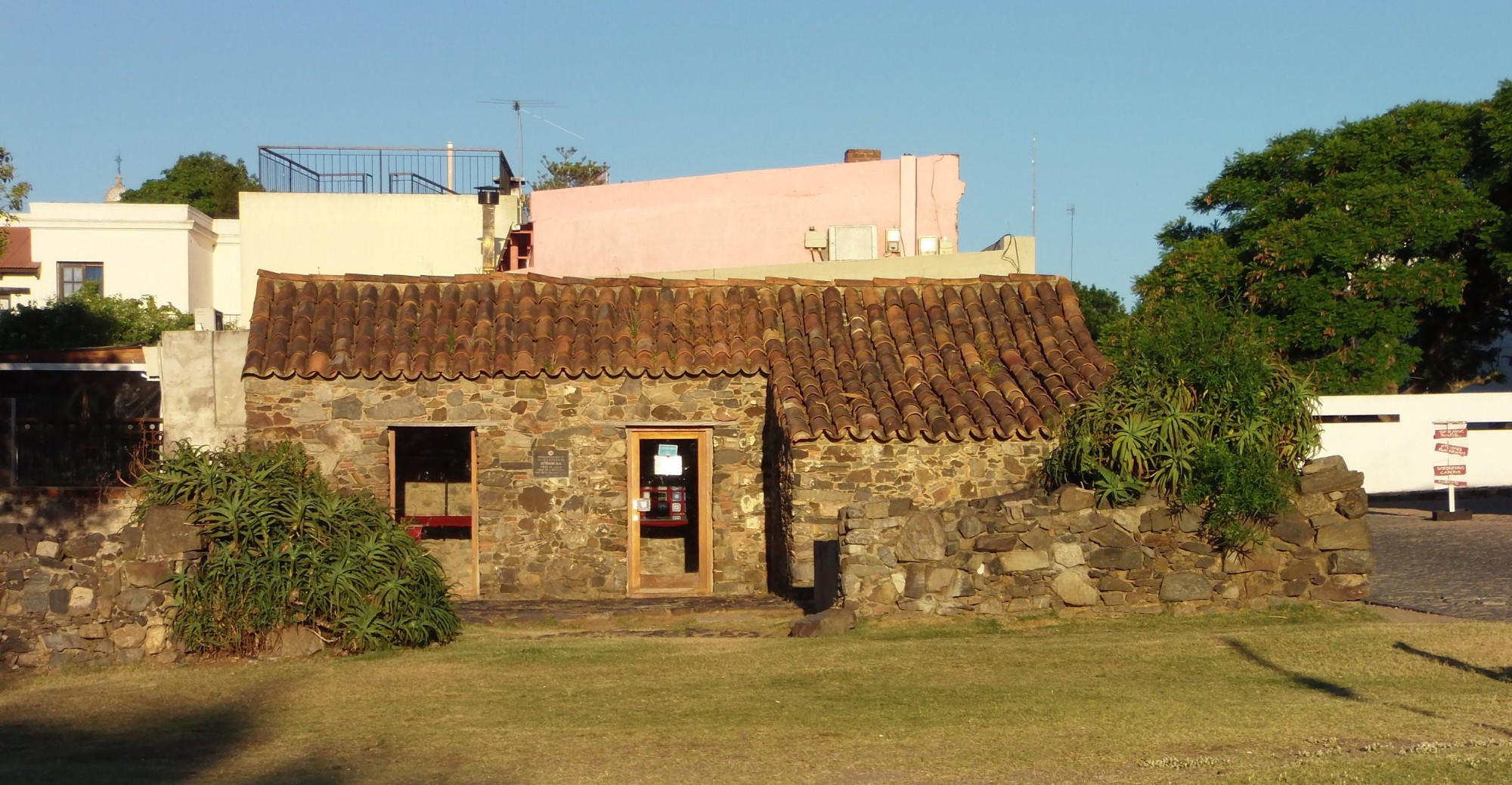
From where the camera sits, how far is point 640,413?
15969 mm

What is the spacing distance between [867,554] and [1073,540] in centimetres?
184

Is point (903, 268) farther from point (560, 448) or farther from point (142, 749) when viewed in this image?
point (142, 749)

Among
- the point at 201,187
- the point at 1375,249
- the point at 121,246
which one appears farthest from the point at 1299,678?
the point at 201,187

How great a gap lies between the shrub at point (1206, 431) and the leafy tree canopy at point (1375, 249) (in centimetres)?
1281

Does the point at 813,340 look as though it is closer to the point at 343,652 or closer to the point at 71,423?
the point at 343,652

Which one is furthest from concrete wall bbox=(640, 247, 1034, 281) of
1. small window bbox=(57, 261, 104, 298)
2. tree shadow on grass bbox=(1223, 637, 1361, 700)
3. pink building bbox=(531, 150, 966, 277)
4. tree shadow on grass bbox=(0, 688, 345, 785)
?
small window bbox=(57, 261, 104, 298)

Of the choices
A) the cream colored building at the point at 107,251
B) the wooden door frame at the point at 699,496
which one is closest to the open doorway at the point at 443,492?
the wooden door frame at the point at 699,496

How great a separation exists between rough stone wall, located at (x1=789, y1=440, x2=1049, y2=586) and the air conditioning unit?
9.27m

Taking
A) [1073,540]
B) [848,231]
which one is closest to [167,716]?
[1073,540]

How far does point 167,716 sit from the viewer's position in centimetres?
993

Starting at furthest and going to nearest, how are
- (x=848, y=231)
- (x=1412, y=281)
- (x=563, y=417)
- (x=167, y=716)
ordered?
(x=1412, y=281) < (x=848, y=231) < (x=563, y=417) < (x=167, y=716)

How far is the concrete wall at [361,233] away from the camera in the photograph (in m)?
31.2

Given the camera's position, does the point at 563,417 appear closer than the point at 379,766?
No

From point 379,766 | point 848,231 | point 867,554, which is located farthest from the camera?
point 848,231
